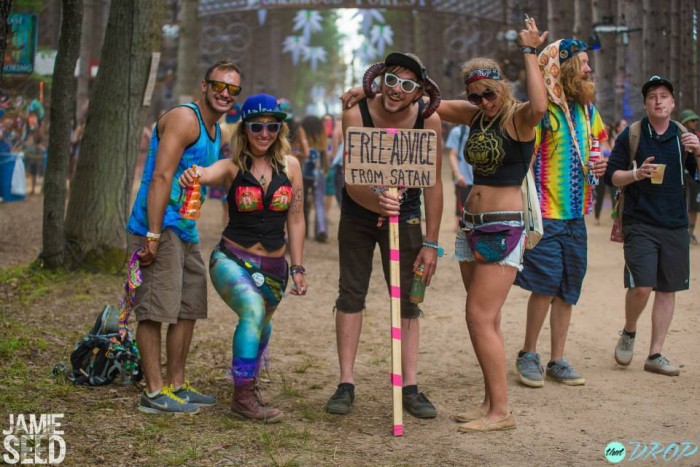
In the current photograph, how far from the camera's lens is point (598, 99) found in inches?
1015

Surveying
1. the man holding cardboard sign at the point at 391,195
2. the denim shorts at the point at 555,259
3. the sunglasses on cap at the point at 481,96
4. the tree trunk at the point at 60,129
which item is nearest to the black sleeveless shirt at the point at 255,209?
the man holding cardboard sign at the point at 391,195

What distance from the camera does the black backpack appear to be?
6.59m

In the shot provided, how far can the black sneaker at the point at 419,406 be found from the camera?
6152mm

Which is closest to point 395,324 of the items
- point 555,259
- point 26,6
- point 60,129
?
point 555,259

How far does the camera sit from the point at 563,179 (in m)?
6.95

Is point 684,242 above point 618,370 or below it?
above

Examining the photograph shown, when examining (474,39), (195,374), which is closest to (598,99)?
(474,39)

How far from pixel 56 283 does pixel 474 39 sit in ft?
112

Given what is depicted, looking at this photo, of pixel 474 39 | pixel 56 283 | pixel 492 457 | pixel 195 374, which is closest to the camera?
pixel 492 457

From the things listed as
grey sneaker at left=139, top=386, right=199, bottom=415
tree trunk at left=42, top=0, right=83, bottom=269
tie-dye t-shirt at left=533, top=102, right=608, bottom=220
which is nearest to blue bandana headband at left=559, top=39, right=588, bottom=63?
tie-dye t-shirt at left=533, top=102, right=608, bottom=220

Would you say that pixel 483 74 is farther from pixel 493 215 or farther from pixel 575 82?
pixel 575 82

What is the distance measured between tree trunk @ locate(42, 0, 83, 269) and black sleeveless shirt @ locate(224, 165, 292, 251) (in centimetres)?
496

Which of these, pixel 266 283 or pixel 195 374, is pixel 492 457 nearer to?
pixel 266 283

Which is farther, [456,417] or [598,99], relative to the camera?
[598,99]
